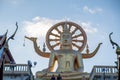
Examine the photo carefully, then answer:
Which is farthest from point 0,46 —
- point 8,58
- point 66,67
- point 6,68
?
point 66,67

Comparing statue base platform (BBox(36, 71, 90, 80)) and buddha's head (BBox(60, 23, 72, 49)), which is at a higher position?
buddha's head (BBox(60, 23, 72, 49))

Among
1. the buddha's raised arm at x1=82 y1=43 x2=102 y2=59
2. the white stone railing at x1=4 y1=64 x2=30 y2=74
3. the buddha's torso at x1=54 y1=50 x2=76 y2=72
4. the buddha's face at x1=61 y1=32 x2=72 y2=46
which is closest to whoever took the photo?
the white stone railing at x1=4 y1=64 x2=30 y2=74

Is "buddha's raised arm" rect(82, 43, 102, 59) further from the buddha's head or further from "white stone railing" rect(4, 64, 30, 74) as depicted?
"white stone railing" rect(4, 64, 30, 74)

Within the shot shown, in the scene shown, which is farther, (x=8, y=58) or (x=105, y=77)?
(x=8, y=58)

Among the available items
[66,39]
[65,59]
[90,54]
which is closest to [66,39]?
[66,39]

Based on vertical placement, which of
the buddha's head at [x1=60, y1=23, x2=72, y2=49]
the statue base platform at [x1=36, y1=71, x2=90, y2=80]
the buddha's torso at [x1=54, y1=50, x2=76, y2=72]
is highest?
the buddha's head at [x1=60, y1=23, x2=72, y2=49]

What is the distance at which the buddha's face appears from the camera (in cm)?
4709

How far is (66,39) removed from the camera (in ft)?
155

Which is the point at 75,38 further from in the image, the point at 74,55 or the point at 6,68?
the point at 6,68

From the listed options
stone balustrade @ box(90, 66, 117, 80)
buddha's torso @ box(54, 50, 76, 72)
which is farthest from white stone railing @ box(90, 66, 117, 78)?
buddha's torso @ box(54, 50, 76, 72)

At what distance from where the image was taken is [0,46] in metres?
14.3

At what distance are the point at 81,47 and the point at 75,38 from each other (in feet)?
5.03

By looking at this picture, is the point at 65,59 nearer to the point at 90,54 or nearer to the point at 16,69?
the point at 90,54

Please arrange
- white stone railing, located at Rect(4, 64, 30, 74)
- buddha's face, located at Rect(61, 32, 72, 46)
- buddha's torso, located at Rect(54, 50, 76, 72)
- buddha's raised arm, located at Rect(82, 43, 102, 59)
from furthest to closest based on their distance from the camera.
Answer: buddha's face, located at Rect(61, 32, 72, 46), buddha's raised arm, located at Rect(82, 43, 102, 59), buddha's torso, located at Rect(54, 50, 76, 72), white stone railing, located at Rect(4, 64, 30, 74)
